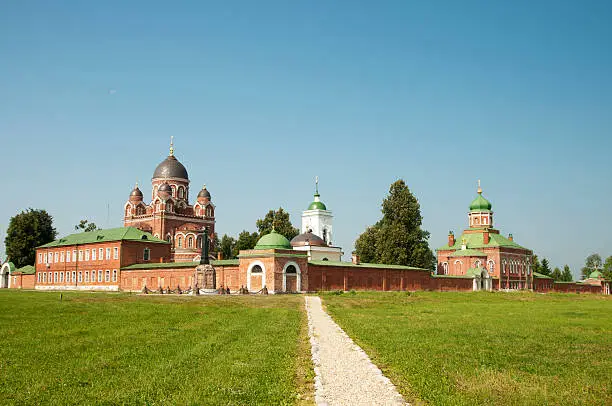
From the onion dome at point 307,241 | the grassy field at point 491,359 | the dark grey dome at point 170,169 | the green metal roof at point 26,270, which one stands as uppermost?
the dark grey dome at point 170,169

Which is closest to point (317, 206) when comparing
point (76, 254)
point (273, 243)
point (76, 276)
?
point (76, 254)

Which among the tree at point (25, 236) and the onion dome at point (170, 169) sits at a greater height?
the onion dome at point (170, 169)

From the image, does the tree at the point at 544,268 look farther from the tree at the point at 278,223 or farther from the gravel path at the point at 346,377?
the gravel path at the point at 346,377

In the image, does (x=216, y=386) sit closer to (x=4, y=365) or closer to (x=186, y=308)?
(x=4, y=365)

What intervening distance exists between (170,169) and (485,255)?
43886mm

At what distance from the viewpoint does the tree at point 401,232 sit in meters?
74.5

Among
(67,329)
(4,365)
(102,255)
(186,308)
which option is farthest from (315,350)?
(102,255)

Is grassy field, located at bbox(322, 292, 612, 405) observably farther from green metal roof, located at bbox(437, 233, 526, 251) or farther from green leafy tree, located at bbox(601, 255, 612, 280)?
green leafy tree, located at bbox(601, 255, 612, 280)

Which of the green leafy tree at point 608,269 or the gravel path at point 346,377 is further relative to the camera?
the green leafy tree at point 608,269

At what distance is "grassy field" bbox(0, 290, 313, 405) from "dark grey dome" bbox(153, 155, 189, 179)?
201 feet

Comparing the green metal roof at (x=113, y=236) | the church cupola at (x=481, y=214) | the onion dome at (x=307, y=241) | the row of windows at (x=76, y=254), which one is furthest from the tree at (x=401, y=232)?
the row of windows at (x=76, y=254)

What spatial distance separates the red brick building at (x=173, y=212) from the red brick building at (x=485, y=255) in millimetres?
33618

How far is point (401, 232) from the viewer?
2938 inches

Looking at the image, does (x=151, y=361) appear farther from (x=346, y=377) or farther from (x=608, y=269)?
(x=608, y=269)
